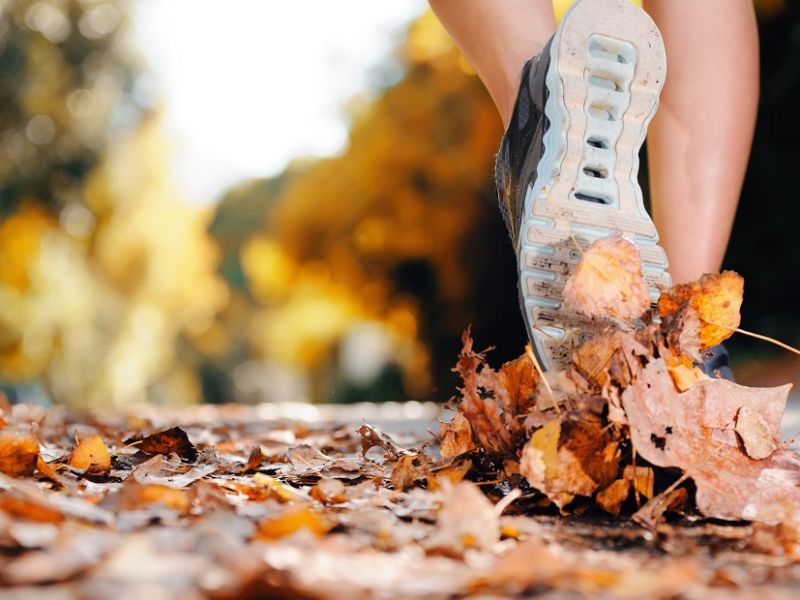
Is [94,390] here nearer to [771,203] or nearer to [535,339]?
[771,203]

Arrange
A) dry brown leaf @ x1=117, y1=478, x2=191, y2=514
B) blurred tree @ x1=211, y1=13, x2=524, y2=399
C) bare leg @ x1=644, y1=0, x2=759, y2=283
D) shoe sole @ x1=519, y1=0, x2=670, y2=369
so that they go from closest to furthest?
1. dry brown leaf @ x1=117, y1=478, x2=191, y2=514
2. shoe sole @ x1=519, y1=0, x2=670, y2=369
3. bare leg @ x1=644, y1=0, x2=759, y2=283
4. blurred tree @ x1=211, y1=13, x2=524, y2=399

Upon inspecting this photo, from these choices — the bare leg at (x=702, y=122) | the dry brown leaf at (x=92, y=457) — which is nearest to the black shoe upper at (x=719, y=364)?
the bare leg at (x=702, y=122)

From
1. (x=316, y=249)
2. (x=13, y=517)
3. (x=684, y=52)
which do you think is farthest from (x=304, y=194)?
(x=13, y=517)

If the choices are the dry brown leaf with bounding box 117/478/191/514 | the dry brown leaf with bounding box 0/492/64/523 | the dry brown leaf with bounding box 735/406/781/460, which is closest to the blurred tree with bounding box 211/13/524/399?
the dry brown leaf with bounding box 735/406/781/460

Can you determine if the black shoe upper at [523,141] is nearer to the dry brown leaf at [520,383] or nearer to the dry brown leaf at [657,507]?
the dry brown leaf at [520,383]

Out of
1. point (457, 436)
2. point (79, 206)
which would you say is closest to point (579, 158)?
point (457, 436)

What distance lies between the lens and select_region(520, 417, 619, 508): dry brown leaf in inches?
46.0

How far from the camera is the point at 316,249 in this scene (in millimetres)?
14648

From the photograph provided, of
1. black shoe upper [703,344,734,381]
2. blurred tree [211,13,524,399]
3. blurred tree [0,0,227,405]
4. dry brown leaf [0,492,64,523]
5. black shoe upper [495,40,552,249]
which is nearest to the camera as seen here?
dry brown leaf [0,492,64,523]

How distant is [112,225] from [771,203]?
10722mm

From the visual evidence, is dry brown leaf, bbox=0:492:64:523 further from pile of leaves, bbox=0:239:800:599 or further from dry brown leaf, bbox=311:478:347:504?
dry brown leaf, bbox=311:478:347:504

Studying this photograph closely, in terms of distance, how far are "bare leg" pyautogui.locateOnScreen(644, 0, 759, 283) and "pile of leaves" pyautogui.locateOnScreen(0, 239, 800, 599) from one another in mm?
660

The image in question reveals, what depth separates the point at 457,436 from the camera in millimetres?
1400

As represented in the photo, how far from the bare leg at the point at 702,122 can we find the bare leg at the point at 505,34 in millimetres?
347
